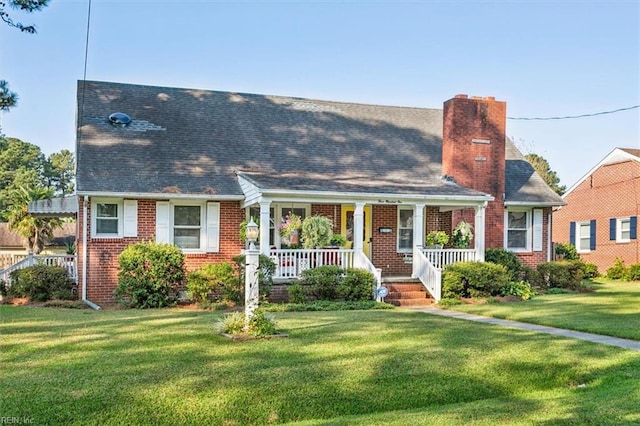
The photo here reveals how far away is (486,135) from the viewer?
20688mm

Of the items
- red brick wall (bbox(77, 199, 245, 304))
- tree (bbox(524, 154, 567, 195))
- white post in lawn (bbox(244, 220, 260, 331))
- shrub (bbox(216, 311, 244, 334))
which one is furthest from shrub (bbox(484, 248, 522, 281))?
tree (bbox(524, 154, 567, 195))

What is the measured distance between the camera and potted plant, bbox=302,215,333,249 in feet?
57.5

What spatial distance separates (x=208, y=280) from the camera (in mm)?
16594

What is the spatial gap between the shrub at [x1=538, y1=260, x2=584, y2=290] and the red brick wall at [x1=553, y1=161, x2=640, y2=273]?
835 cm

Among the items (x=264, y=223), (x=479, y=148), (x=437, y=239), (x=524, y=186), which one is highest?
(x=479, y=148)

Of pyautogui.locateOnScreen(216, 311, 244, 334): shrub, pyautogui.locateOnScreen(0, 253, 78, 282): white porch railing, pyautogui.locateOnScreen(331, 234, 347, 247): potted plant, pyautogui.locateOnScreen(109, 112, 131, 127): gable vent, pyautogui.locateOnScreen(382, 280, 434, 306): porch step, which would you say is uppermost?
pyautogui.locateOnScreen(109, 112, 131, 127): gable vent

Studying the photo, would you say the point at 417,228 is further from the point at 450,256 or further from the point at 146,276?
the point at 146,276

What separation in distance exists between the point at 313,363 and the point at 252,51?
1381 centimetres

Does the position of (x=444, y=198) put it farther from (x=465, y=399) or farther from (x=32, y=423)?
(x=32, y=423)

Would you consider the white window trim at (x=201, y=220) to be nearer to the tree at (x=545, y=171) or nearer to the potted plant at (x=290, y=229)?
the potted plant at (x=290, y=229)

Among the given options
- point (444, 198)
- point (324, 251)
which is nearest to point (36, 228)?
point (324, 251)

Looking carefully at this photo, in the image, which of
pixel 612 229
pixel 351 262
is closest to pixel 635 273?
pixel 612 229

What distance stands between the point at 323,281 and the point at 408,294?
106 inches

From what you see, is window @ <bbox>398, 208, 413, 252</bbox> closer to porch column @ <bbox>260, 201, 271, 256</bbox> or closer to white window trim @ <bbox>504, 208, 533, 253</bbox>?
white window trim @ <bbox>504, 208, 533, 253</bbox>
